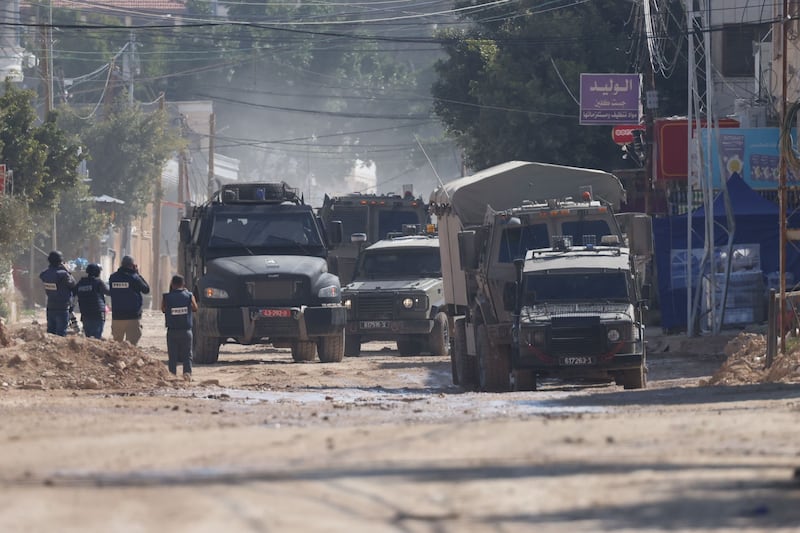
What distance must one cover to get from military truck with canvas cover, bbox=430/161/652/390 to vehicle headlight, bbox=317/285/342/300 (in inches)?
117

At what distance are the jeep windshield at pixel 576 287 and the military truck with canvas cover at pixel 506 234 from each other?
1.14 ft

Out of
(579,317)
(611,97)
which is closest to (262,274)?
(579,317)

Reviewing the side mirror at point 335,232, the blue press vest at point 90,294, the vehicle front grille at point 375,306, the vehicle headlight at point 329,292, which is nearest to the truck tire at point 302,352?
the vehicle headlight at point 329,292

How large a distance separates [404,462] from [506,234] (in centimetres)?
1002

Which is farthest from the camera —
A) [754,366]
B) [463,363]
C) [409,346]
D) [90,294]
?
[409,346]

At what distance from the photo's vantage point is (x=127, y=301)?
22078 mm

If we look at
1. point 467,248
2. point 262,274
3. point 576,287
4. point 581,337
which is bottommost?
point 581,337

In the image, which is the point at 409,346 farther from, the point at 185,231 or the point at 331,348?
the point at 185,231

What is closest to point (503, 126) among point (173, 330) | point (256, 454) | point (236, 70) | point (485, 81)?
point (485, 81)

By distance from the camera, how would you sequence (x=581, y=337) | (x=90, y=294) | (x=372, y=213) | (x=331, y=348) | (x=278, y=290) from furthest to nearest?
(x=372, y=213)
(x=331, y=348)
(x=278, y=290)
(x=90, y=294)
(x=581, y=337)

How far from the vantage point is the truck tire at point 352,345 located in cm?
2755

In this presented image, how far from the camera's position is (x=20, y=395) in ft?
56.5

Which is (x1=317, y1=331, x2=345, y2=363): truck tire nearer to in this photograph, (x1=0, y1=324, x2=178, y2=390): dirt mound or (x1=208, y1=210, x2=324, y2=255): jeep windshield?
(x1=208, y1=210, x2=324, y2=255): jeep windshield

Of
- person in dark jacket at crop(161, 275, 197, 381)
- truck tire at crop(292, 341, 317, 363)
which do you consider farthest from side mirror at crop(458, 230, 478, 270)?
truck tire at crop(292, 341, 317, 363)
